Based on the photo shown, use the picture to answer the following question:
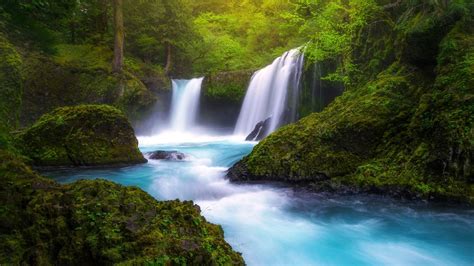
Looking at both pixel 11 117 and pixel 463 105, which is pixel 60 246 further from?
pixel 463 105

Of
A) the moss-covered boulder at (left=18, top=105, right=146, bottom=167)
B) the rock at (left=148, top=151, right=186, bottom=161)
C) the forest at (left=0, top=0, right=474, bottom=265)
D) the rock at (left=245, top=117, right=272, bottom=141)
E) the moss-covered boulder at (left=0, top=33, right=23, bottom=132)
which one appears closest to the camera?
the forest at (left=0, top=0, right=474, bottom=265)

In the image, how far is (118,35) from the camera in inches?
661

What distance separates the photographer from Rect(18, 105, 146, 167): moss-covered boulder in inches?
384

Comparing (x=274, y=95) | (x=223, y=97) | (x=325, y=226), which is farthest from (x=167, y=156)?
(x=223, y=97)

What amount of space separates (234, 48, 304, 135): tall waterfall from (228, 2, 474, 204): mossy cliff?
521cm

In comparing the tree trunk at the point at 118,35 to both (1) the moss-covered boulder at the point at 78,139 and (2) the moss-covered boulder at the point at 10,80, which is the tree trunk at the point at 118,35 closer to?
(1) the moss-covered boulder at the point at 78,139

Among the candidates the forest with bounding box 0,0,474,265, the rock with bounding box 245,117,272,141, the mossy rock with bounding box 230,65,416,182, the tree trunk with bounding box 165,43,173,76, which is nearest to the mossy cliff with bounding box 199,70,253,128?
the forest with bounding box 0,0,474,265

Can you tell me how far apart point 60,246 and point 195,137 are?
52.4 feet

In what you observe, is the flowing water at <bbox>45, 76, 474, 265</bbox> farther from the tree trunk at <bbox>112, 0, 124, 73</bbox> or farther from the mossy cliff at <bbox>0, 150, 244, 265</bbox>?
the tree trunk at <bbox>112, 0, 124, 73</bbox>

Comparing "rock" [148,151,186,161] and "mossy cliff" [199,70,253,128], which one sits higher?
"mossy cliff" [199,70,253,128]

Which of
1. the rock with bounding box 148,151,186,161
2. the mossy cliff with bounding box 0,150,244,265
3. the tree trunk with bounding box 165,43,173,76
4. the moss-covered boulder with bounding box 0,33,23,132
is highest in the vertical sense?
the tree trunk with bounding box 165,43,173,76

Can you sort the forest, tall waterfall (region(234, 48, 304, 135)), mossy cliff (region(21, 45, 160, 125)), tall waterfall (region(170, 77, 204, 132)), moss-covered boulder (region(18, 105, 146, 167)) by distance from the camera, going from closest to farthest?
the forest < moss-covered boulder (region(18, 105, 146, 167)) < tall waterfall (region(234, 48, 304, 135)) < mossy cliff (region(21, 45, 160, 125)) < tall waterfall (region(170, 77, 204, 132))

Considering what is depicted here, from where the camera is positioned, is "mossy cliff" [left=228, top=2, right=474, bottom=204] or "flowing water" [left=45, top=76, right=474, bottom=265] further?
"mossy cliff" [left=228, top=2, right=474, bottom=204]

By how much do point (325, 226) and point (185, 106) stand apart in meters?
14.9
